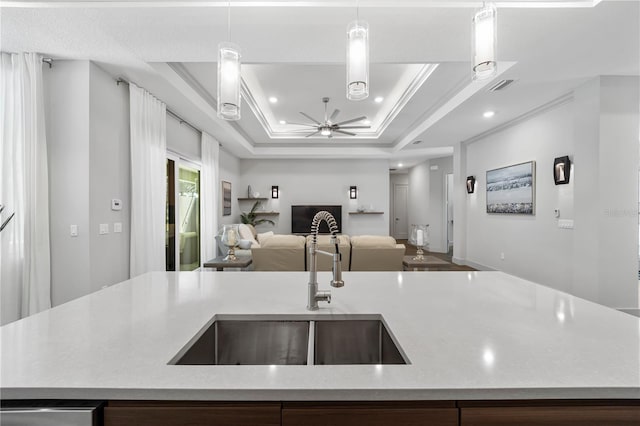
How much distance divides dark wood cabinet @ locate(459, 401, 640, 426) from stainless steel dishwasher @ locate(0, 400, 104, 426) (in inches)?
33.8

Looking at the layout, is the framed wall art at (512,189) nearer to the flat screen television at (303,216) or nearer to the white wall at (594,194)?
the white wall at (594,194)

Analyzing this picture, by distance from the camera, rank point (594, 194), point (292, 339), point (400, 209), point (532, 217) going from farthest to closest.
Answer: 1. point (400, 209)
2. point (532, 217)
3. point (594, 194)
4. point (292, 339)

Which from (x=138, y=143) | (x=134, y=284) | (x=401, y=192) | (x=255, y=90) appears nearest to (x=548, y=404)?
(x=134, y=284)

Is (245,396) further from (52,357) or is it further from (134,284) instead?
(134,284)

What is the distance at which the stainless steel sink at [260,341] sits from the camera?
1098 mm

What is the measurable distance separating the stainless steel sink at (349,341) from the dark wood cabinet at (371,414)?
1.33 ft

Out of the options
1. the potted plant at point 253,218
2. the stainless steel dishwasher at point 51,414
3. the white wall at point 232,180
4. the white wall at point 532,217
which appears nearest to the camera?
the stainless steel dishwasher at point 51,414

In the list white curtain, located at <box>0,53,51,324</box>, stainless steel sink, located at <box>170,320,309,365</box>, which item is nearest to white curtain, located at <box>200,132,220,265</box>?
white curtain, located at <box>0,53,51,324</box>

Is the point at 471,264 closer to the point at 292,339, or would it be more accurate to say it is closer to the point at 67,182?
the point at 292,339

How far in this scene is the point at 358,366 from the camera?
2.44 ft

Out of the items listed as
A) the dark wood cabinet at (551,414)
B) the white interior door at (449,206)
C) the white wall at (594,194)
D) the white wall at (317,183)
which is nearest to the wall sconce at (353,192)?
the white wall at (317,183)

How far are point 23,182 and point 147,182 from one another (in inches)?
43.3

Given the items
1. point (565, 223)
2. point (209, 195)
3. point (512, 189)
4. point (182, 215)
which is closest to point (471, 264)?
point (512, 189)

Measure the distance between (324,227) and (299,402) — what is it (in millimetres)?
6805
